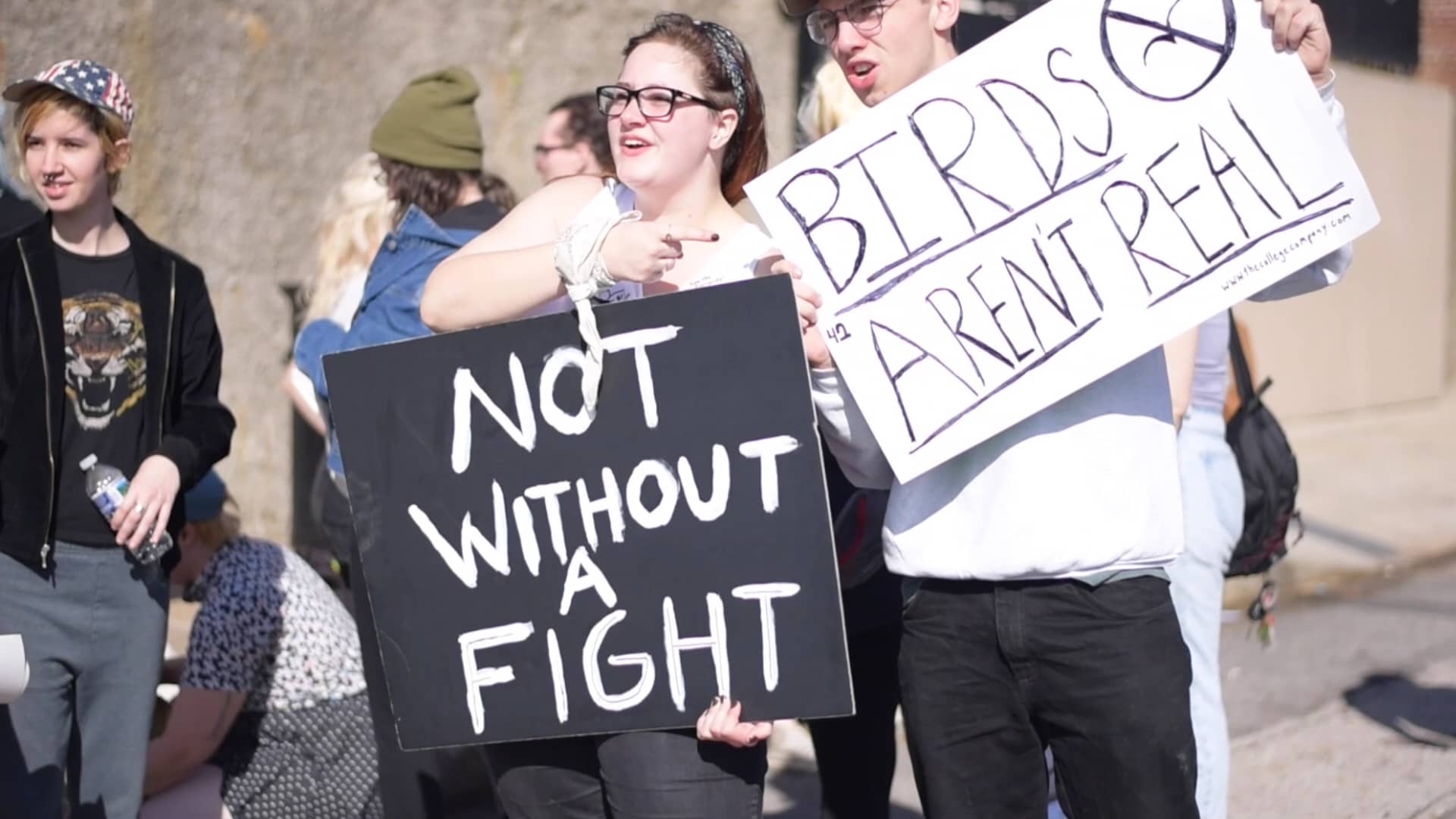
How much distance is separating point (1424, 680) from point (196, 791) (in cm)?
422

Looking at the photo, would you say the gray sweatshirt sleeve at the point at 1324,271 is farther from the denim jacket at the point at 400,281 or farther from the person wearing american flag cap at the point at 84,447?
the person wearing american flag cap at the point at 84,447

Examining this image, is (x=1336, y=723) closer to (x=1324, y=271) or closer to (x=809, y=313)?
(x=1324, y=271)

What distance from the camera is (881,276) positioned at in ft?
8.24

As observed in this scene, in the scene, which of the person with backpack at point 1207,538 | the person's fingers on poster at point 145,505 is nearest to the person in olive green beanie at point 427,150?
the person's fingers on poster at point 145,505

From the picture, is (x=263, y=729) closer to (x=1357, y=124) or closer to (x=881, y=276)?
(x=881, y=276)

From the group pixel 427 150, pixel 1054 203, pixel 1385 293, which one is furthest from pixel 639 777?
pixel 1385 293

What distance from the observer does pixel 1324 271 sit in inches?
102

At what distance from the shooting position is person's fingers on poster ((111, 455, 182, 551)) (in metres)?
3.14

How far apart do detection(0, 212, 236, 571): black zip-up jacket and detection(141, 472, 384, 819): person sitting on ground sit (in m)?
0.76

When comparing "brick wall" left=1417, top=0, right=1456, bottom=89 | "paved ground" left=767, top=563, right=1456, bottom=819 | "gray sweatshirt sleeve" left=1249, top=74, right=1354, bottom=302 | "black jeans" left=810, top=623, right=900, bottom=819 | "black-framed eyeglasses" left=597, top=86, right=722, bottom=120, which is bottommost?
"paved ground" left=767, top=563, right=1456, bottom=819

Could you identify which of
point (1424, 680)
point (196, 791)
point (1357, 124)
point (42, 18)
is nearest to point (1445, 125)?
point (1357, 124)

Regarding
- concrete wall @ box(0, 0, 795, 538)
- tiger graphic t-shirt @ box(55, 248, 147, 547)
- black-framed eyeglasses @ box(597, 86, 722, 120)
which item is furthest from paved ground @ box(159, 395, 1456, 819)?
black-framed eyeglasses @ box(597, 86, 722, 120)

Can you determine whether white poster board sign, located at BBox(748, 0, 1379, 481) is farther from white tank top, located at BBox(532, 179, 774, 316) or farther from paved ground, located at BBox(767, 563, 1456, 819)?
paved ground, located at BBox(767, 563, 1456, 819)

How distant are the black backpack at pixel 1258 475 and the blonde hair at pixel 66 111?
251cm
